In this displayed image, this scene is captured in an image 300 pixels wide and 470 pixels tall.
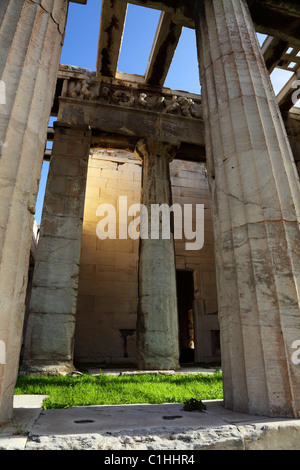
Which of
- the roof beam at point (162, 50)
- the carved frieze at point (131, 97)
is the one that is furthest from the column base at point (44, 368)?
the roof beam at point (162, 50)

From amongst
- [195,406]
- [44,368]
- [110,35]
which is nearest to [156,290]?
[44,368]

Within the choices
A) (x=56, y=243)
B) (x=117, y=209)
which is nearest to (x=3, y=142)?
(x=56, y=243)

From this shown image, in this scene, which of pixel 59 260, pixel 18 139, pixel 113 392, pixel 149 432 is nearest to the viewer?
pixel 149 432

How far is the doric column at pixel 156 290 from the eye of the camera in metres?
6.83

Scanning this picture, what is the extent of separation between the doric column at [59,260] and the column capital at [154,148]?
158 cm

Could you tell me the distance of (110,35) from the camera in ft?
28.5

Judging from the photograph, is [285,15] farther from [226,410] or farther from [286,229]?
[226,410]

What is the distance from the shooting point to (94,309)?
10383mm

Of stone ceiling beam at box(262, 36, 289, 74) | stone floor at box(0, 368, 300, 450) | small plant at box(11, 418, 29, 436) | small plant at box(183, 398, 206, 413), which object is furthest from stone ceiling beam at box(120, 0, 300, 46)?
Answer: small plant at box(11, 418, 29, 436)

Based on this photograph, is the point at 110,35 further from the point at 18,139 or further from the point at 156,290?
the point at 18,139

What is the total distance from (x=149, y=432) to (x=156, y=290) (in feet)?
17.8

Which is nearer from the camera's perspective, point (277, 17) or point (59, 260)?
point (277, 17)

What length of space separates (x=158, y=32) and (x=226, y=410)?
31.5ft

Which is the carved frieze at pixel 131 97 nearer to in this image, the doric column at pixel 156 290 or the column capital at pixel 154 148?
the column capital at pixel 154 148
